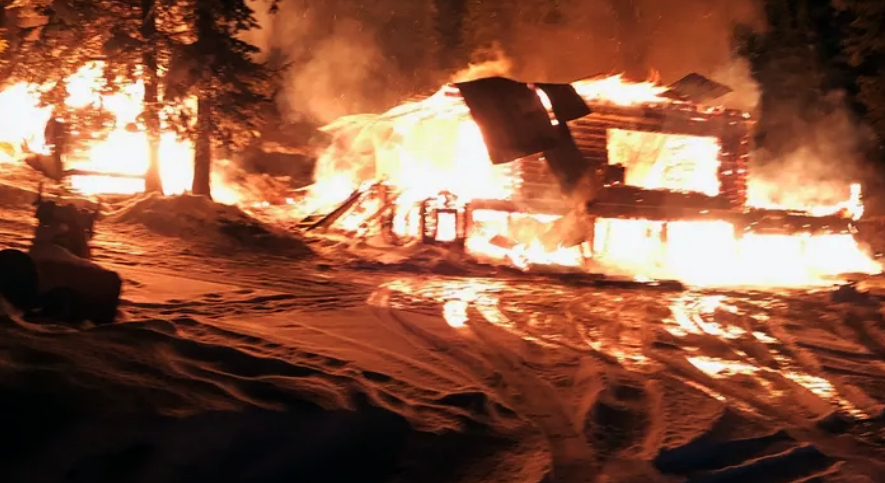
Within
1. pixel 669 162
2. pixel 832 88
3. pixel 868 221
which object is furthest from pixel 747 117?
pixel 832 88

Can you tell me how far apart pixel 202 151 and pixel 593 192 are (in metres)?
9.35

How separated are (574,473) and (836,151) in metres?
25.3

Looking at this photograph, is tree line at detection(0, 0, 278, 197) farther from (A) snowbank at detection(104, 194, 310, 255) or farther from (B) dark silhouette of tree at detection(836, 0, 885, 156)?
(B) dark silhouette of tree at detection(836, 0, 885, 156)

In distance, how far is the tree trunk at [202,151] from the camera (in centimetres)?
1800

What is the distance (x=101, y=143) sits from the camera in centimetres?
2081

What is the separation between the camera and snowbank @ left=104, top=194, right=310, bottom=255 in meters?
16.0

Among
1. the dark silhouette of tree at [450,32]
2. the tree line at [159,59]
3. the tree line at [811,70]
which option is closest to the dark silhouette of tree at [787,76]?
the tree line at [811,70]

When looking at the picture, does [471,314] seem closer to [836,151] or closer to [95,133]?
[95,133]

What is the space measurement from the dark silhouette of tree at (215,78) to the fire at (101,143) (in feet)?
2.60

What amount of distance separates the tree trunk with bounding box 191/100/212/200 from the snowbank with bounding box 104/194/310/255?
5.45 feet

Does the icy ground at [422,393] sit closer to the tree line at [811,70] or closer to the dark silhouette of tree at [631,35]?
the tree line at [811,70]

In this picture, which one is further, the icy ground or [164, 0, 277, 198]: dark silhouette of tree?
[164, 0, 277, 198]: dark silhouette of tree

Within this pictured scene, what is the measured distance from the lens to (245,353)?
6395 mm

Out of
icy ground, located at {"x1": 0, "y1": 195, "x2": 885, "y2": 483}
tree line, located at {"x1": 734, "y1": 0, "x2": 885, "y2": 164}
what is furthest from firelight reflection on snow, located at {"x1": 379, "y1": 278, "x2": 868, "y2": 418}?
tree line, located at {"x1": 734, "y1": 0, "x2": 885, "y2": 164}
